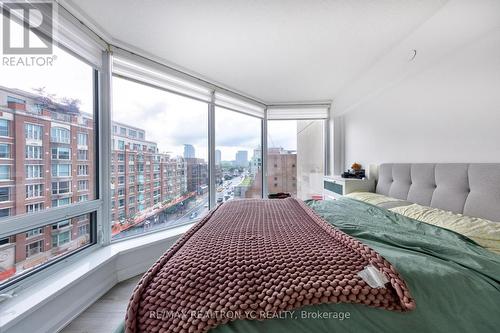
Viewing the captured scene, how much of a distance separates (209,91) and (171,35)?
2.99 ft

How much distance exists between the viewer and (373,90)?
6.93 ft

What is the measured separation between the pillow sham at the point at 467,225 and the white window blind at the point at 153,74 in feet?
8.34

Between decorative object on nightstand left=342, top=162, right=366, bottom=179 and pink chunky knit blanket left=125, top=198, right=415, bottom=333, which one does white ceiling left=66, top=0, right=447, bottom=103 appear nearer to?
decorative object on nightstand left=342, top=162, right=366, bottom=179

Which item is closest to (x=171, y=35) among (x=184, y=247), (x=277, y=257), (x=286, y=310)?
(x=184, y=247)

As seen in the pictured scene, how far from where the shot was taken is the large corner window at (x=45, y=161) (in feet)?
3.65

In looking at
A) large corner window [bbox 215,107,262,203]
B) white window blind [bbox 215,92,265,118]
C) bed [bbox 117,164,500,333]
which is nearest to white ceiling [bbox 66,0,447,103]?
white window blind [bbox 215,92,265,118]

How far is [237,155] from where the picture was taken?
2971 mm

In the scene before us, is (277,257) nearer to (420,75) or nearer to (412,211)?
(412,211)

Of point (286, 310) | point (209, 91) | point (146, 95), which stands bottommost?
point (286, 310)

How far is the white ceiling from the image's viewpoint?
131 cm

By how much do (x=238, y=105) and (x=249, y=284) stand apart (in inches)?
106

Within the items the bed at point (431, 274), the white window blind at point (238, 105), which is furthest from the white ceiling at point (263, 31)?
the bed at point (431, 274)

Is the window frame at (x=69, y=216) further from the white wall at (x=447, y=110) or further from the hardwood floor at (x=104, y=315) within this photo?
the white wall at (x=447, y=110)

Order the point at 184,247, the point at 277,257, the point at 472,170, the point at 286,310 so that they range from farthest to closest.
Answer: the point at 472,170 → the point at 184,247 → the point at 277,257 → the point at 286,310
